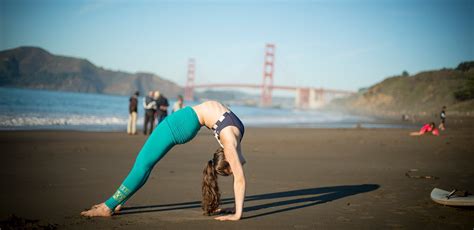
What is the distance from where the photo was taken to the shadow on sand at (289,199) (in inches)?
149

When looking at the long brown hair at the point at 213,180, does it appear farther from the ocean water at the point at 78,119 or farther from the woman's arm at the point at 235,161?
the ocean water at the point at 78,119

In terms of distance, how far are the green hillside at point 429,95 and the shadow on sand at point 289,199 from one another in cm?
654

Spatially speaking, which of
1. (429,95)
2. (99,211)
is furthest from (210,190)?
(429,95)

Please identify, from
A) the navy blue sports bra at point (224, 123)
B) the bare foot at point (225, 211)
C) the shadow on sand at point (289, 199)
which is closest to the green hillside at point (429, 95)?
the shadow on sand at point (289, 199)

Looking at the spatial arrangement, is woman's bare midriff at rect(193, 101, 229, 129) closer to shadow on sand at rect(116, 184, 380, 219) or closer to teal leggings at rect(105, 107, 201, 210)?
teal leggings at rect(105, 107, 201, 210)

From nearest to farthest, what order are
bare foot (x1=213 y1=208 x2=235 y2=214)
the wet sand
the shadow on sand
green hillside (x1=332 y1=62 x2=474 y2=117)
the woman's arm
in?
the woman's arm
the wet sand
bare foot (x1=213 y1=208 x2=235 y2=214)
the shadow on sand
green hillside (x1=332 y1=62 x2=474 y2=117)

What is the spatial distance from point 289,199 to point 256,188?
0.63 metres

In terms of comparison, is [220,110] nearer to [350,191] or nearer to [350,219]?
[350,219]

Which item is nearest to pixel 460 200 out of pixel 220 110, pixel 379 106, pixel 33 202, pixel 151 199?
pixel 220 110

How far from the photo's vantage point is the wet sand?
3.43m

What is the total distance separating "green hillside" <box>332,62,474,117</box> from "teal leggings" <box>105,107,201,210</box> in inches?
340

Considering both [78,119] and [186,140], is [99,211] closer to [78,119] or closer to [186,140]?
[186,140]

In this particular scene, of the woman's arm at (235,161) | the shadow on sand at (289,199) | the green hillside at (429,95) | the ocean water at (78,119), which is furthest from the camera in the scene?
the ocean water at (78,119)

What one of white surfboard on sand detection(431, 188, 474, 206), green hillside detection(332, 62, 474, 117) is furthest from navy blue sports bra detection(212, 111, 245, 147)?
green hillside detection(332, 62, 474, 117)
